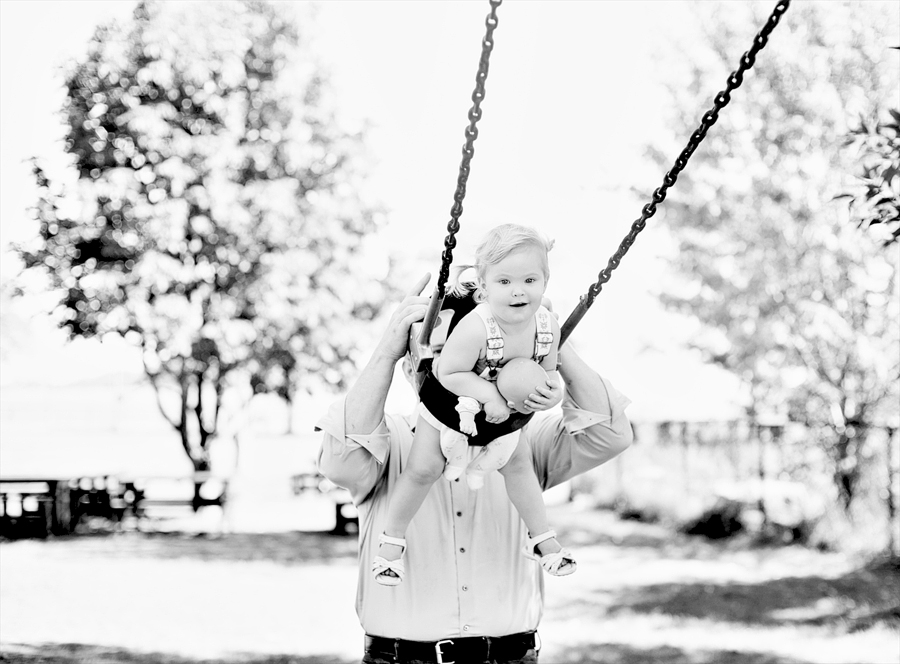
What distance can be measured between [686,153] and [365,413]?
106 centimetres

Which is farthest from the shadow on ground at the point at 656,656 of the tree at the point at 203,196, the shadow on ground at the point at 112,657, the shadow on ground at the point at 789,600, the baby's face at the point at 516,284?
the tree at the point at 203,196

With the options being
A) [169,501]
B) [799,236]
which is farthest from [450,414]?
[169,501]

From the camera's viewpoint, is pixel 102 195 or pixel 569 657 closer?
pixel 569 657

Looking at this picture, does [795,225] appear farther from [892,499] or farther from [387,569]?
[387,569]

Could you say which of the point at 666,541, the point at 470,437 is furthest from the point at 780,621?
the point at 470,437

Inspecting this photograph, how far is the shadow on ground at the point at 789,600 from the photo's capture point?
8.14 meters

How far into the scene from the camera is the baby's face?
7.20ft

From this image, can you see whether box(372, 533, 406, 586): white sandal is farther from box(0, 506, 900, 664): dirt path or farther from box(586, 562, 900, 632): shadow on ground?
box(586, 562, 900, 632): shadow on ground

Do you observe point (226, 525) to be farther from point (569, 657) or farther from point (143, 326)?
point (569, 657)

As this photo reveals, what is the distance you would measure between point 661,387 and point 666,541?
10.3 ft

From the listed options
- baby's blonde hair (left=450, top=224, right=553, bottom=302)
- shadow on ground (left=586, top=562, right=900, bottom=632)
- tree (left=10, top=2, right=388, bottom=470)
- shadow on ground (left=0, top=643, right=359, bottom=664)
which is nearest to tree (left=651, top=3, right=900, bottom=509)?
shadow on ground (left=586, top=562, right=900, bottom=632)

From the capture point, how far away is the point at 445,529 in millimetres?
2828

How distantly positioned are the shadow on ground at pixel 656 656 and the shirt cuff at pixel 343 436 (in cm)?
497

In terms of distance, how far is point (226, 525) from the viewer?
1420cm
